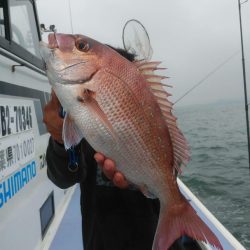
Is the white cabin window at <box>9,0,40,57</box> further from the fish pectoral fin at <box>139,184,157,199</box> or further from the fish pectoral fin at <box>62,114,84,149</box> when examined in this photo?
the fish pectoral fin at <box>139,184,157,199</box>

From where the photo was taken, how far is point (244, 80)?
5.98 m

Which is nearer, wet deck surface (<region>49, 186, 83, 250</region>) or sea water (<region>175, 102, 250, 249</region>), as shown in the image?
wet deck surface (<region>49, 186, 83, 250</region>)

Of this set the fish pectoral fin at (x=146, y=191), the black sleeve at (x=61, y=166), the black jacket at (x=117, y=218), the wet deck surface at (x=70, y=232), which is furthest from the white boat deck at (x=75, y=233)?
the fish pectoral fin at (x=146, y=191)

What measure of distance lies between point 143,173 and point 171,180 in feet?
0.50

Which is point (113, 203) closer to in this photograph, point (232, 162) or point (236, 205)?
point (236, 205)

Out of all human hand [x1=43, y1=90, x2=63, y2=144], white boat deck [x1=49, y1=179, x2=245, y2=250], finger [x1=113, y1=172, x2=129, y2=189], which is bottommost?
white boat deck [x1=49, y1=179, x2=245, y2=250]

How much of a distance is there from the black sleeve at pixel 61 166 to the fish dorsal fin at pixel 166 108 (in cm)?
49

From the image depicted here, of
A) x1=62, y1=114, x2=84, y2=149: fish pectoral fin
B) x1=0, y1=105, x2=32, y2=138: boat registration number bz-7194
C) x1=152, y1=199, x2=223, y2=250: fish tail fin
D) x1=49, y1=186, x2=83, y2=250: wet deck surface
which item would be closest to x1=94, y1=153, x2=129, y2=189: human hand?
x1=62, y1=114, x2=84, y2=149: fish pectoral fin

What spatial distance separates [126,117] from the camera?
1455mm

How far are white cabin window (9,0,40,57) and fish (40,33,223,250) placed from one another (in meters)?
1.66

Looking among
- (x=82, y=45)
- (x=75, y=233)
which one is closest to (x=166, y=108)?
(x=82, y=45)

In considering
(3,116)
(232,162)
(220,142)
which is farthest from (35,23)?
(220,142)

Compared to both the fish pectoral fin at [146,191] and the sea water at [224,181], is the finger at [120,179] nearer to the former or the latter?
the fish pectoral fin at [146,191]

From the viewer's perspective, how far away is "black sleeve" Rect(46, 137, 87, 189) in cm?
181
